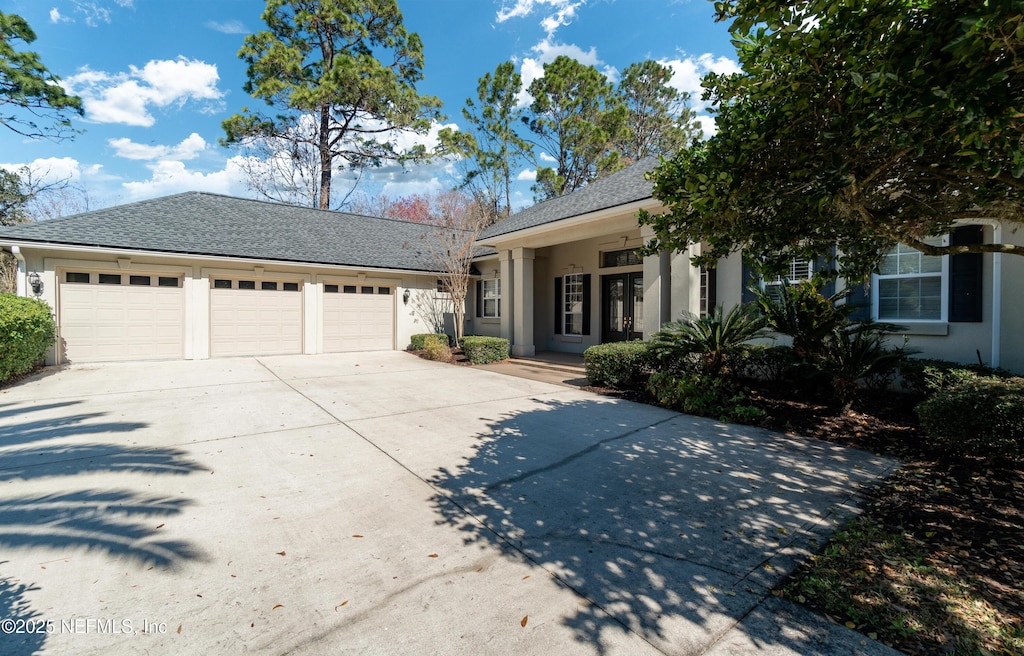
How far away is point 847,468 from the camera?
430 cm

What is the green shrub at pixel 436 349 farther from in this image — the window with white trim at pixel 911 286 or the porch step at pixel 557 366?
the window with white trim at pixel 911 286

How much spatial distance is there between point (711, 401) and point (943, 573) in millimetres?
4022

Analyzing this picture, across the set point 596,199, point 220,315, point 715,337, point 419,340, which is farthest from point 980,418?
point 220,315

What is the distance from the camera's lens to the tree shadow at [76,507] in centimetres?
268

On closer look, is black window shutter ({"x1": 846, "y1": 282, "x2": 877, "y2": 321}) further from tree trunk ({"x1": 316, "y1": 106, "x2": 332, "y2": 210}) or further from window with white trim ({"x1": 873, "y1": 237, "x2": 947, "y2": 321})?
tree trunk ({"x1": 316, "y1": 106, "x2": 332, "y2": 210})

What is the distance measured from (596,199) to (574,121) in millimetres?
13627

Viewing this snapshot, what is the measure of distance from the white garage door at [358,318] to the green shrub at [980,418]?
1375 centimetres

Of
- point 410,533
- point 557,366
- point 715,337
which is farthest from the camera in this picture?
point 557,366

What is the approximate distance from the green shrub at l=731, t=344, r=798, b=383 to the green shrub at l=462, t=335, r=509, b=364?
20.9 ft

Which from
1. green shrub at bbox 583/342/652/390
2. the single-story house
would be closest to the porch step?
the single-story house

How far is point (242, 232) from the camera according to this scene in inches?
524

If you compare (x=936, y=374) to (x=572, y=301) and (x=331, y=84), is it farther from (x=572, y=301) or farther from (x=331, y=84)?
(x=331, y=84)

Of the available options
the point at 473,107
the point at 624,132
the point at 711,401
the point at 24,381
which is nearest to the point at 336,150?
the point at 473,107

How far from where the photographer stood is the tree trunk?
21.2 meters
